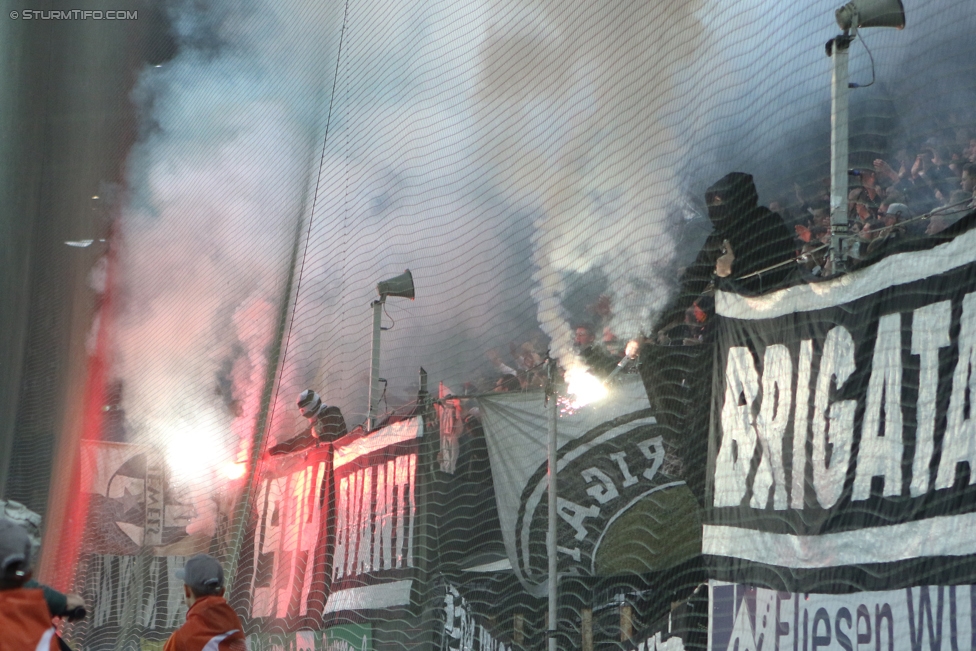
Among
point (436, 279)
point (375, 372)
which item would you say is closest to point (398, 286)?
point (436, 279)

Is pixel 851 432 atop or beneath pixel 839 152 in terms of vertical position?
beneath

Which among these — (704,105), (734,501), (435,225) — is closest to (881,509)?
(734,501)

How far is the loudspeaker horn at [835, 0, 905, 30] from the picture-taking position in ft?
9.21

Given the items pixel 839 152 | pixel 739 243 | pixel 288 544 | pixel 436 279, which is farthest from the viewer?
pixel 288 544

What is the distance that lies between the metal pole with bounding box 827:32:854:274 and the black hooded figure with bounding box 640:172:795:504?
7.6 inches

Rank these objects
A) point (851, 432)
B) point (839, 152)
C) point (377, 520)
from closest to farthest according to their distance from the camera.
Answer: point (851, 432) → point (839, 152) → point (377, 520)

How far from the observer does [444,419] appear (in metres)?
4.46

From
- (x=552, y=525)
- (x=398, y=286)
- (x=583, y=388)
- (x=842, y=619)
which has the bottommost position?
(x=842, y=619)

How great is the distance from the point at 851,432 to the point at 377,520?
2.40 meters

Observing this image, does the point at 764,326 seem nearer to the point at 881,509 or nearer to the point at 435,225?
the point at 881,509

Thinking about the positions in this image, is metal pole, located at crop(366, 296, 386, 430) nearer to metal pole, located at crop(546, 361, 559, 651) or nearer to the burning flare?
the burning flare

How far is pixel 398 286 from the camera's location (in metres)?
4.78

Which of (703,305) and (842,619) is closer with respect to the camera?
(842,619)

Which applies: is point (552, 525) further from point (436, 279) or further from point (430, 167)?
point (430, 167)
